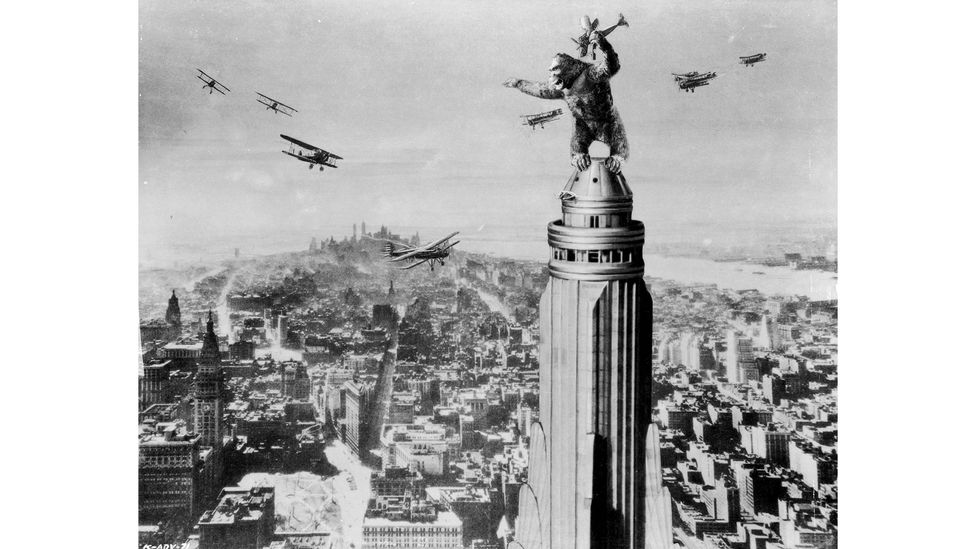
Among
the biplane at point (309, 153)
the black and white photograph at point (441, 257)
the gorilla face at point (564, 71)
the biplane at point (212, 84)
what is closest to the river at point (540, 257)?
the black and white photograph at point (441, 257)

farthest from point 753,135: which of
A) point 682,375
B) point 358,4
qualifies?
point 358,4

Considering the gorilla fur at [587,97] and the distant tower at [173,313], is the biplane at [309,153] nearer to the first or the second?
the distant tower at [173,313]

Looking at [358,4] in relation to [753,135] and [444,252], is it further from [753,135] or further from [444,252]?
[753,135]

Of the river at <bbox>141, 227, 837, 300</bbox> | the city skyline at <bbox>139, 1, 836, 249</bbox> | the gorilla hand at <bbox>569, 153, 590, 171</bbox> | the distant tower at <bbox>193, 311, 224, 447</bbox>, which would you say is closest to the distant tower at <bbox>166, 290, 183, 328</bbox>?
the distant tower at <bbox>193, 311, 224, 447</bbox>

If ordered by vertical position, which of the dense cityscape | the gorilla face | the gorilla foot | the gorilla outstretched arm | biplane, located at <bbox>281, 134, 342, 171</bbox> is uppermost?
the gorilla face

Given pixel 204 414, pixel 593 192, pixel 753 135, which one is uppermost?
pixel 753 135

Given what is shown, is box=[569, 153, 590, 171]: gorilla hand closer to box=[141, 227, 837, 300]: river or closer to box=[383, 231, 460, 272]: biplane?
box=[141, 227, 837, 300]: river
